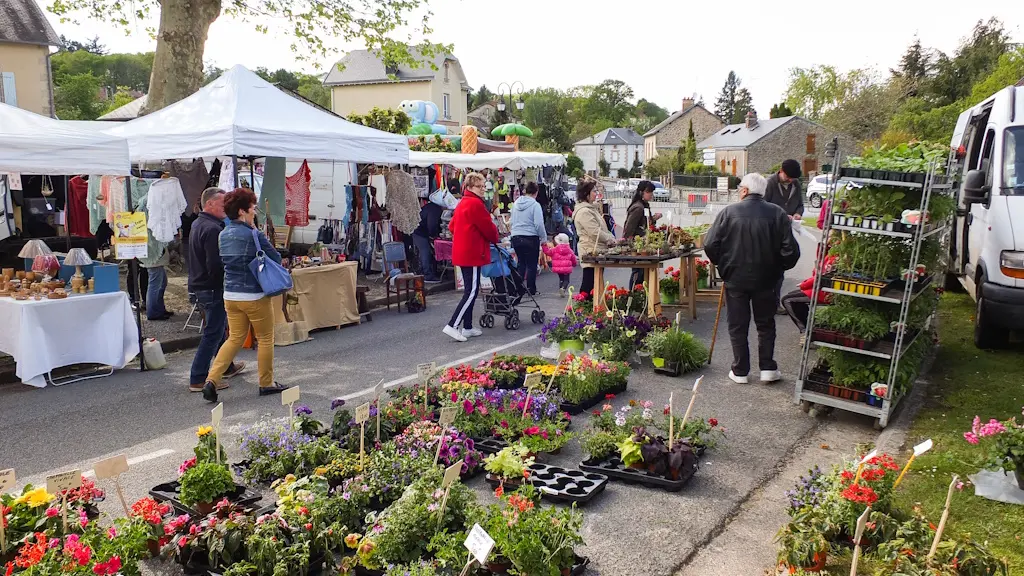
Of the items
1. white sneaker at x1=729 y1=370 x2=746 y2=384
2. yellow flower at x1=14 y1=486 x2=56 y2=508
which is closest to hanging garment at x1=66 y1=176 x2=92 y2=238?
yellow flower at x1=14 y1=486 x2=56 y2=508

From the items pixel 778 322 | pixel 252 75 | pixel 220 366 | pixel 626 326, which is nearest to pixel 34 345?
pixel 220 366

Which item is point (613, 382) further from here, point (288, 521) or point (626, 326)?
point (288, 521)

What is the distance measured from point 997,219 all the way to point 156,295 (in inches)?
396

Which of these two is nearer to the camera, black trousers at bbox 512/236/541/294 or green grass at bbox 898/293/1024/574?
green grass at bbox 898/293/1024/574

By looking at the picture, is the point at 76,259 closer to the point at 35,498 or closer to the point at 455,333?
the point at 455,333

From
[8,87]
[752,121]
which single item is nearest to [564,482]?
[8,87]

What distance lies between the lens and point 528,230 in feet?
37.4

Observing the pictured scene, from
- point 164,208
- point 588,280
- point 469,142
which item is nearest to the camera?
point 588,280

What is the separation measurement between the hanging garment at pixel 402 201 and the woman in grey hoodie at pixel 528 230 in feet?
9.28

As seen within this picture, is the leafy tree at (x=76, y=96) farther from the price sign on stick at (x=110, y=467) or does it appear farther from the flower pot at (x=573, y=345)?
the price sign on stick at (x=110, y=467)

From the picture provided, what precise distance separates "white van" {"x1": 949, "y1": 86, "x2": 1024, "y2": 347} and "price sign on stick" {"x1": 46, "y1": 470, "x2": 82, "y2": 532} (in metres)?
6.45

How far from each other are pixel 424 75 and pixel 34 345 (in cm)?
4578

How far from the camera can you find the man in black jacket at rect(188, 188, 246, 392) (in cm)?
704

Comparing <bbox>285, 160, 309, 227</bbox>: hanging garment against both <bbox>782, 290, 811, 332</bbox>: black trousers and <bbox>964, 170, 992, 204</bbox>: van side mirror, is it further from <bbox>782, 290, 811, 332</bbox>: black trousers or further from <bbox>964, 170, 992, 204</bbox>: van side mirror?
<bbox>964, 170, 992, 204</bbox>: van side mirror
